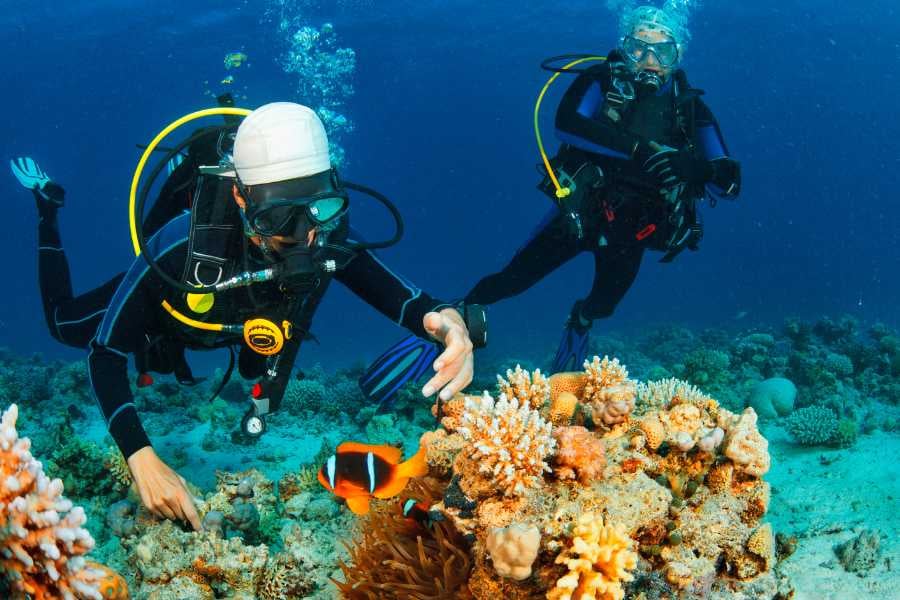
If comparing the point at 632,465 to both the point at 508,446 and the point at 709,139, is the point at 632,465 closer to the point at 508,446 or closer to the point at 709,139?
the point at 508,446

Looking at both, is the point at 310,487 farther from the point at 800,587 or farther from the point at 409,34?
the point at 409,34

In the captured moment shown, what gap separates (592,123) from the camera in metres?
6.96

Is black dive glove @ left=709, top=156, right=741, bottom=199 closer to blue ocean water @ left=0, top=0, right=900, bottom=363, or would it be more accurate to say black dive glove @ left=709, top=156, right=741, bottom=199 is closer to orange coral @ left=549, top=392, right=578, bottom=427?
orange coral @ left=549, top=392, right=578, bottom=427

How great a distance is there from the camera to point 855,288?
6619 cm

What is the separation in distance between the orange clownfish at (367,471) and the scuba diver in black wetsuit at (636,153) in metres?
4.79

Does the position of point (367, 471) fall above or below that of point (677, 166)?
below

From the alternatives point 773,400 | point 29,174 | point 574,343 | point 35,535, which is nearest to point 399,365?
point 574,343

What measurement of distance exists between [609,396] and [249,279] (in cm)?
235

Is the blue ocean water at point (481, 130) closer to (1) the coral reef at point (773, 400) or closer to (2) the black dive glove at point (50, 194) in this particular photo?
(1) the coral reef at point (773, 400)

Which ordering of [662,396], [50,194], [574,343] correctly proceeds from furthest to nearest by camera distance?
[574,343] → [50,194] → [662,396]

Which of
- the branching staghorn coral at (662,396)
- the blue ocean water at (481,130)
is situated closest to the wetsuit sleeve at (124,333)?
the branching staghorn coral at (662,396)

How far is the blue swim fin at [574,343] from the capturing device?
333 inches

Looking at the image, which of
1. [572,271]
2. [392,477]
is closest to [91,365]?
[392,477]

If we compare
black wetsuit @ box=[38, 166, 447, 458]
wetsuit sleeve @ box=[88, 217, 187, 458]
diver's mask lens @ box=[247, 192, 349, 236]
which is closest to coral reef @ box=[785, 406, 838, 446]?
black wetsuit @ box=[38, 166, 447, 458]
